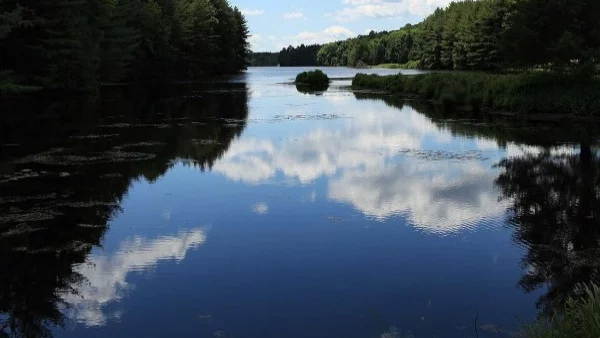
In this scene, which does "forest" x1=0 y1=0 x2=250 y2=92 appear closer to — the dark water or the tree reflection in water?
the tree reflection in water

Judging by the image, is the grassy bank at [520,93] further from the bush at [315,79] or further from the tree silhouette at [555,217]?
the bush at [315,79]

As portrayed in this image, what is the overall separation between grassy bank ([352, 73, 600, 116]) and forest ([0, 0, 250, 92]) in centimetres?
2391

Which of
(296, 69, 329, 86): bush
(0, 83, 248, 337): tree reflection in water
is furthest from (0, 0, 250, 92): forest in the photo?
(296, 69, 329, 86): bush

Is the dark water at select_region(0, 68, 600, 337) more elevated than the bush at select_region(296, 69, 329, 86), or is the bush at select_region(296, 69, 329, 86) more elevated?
the bush at select_region(296, 69, 329, 86)

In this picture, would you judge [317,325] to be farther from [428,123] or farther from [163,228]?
[428,123]

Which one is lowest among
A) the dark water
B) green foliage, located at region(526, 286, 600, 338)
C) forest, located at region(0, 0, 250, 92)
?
the dark water

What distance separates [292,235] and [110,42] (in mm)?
48124

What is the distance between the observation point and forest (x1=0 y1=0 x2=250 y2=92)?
32.9 metres

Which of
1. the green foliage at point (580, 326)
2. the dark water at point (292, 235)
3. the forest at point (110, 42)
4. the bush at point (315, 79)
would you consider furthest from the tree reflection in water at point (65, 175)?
the bush at point (315, 79)

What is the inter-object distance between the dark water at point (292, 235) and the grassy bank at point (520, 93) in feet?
24.0

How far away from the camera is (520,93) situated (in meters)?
31.3

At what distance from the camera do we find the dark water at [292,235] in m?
7.06

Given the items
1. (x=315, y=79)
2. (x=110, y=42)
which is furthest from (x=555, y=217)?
(x=315, y=79)

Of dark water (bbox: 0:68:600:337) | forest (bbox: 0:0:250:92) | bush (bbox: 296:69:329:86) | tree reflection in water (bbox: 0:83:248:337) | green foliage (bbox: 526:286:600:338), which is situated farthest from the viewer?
bush (bbox: 296:69:329:86)
